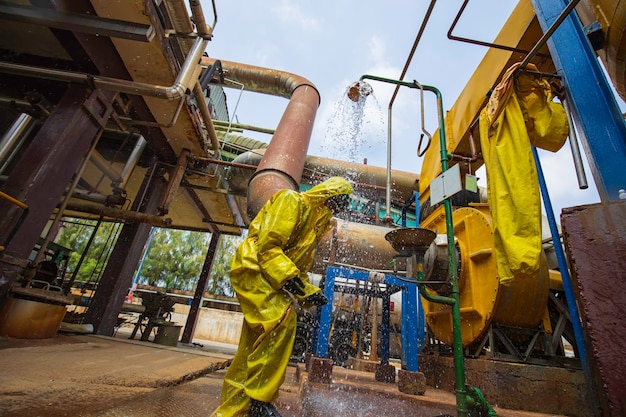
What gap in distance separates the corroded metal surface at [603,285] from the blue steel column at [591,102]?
0.81 m

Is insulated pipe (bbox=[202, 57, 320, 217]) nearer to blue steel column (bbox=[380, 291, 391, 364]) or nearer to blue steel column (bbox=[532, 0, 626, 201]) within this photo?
blue steel column (bbox=[380, 291, 391, 364])

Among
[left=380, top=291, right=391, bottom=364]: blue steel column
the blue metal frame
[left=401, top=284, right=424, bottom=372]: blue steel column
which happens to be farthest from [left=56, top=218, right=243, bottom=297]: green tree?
[left=401, top=284, right=424, bottom=372]: blue steel column

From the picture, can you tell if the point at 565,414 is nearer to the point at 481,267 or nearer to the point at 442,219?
the point at 481,267

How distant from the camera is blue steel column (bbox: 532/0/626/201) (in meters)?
2.29

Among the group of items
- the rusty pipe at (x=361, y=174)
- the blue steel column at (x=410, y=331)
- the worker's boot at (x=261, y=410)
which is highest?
the rusty pipe at (x=361, y=174)

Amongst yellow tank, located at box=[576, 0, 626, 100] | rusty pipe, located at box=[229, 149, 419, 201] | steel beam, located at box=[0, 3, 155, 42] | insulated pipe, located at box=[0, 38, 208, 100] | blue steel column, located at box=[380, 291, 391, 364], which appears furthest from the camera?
rusty pipe, located at box=[229, 149, 419, 201]

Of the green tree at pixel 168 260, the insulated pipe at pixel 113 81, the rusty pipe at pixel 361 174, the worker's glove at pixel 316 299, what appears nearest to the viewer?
the worker's glove at pixel 316 299

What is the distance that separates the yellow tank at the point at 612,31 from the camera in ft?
7.45

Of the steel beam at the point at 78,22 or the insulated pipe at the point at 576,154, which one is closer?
the insulated pipe at the point at 576,154

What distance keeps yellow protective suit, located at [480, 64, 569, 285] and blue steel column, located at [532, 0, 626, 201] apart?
8.4 inches

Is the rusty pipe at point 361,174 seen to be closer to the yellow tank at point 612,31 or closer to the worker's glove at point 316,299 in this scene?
the yellow tank at point 612,31

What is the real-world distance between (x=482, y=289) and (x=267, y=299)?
9.62ft

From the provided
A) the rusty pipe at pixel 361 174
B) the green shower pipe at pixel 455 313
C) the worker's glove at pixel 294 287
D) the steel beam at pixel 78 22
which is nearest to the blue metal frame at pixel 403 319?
the green shower pipe at pixel 455 313

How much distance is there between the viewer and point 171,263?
22297 millimetres
